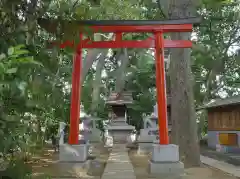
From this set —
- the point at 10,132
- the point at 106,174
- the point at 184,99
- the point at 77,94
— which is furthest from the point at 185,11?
the point at 10,132

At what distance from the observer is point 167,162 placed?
28.7 ft

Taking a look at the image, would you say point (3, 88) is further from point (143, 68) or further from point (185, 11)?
point (143, 68)

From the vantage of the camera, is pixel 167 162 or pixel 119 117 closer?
pixel 167 162

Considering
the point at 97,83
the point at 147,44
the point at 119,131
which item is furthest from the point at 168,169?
the point at 97,83

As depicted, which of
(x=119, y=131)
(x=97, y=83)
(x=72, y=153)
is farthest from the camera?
(x=97, y=83)

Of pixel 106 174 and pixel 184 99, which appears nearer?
pixel 106 174

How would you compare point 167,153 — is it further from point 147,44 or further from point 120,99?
point 120,99

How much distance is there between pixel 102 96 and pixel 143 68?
505cm

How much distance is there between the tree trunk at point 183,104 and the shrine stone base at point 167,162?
6.10 ft

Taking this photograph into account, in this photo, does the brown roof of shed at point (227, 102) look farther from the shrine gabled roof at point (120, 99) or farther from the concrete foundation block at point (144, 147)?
the shrine gabled roof at point (120, 99)

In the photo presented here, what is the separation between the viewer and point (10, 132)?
2975 mm

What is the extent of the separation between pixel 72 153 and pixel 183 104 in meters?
3.93

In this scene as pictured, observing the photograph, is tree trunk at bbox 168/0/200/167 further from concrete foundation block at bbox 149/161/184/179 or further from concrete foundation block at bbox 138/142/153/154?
concrete foundation block at bbox 138/142/153/154

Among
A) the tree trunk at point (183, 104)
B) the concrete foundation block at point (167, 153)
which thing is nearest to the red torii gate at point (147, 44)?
the concrete foundation block at point (167, 153)
